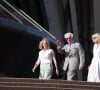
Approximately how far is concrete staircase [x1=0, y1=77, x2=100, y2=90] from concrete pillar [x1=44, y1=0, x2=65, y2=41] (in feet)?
63.8

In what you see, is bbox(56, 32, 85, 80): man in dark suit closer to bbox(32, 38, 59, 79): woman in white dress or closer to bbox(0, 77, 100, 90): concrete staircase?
bbox(32, 38, 59, 79): woman in white dress

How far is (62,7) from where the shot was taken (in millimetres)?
32594

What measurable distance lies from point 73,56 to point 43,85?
8.15 feet

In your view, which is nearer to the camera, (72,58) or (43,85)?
(43,85)

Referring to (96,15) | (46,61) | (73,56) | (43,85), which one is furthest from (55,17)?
(43,85)

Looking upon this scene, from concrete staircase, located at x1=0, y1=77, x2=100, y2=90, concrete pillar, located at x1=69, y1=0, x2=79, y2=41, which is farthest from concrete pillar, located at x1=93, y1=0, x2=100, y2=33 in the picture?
concrete staircase, located at x1=0, y1=77, x2=100, y2=90

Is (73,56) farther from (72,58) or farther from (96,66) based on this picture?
(96,66)

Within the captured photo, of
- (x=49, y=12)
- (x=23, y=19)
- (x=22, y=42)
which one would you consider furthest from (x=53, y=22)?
(x=22, y=42)

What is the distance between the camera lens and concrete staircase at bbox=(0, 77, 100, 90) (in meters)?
11.3

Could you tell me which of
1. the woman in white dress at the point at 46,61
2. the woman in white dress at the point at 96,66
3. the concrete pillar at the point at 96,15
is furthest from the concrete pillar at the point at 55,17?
the woman in white dress at the point at 96,66

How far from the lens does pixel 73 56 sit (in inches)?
543

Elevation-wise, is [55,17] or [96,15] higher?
[96,15]

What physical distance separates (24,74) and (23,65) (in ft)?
1.24

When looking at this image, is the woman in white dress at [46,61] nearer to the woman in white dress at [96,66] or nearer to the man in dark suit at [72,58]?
the man in dark suit at [72,58]
